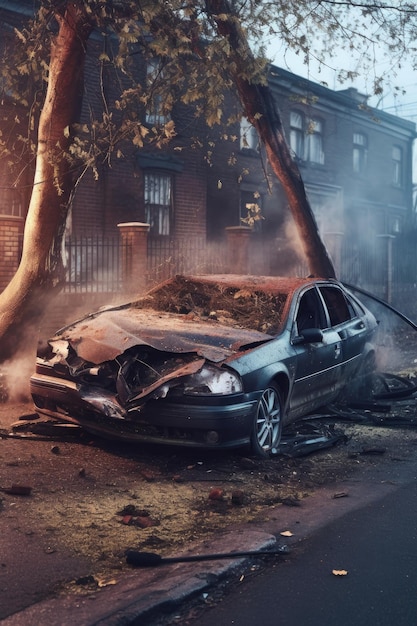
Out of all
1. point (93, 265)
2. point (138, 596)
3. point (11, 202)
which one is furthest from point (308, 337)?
point (11, 202)

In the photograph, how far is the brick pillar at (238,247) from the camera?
1741cm

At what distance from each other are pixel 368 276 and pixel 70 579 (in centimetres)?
1953

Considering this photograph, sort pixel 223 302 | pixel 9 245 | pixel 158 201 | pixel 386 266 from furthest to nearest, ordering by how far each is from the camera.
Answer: pixel 386 266, pixel 158 201, pixel 9 245, pixel 223 302

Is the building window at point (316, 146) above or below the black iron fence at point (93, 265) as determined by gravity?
above

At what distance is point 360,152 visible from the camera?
31359 mm

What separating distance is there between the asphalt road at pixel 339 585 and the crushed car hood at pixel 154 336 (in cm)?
217

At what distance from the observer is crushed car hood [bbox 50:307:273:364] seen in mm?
6684

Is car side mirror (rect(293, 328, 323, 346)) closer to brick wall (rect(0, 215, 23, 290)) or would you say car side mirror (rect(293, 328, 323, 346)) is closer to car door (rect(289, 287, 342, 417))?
car door (rect(289, 287, 342, 417))

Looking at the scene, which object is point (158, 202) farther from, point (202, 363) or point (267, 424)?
point (202, 363)

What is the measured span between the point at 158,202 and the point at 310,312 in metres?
13.3

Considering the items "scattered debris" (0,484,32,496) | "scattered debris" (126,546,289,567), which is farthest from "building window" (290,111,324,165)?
"scattered debris" (126,546,289,567)

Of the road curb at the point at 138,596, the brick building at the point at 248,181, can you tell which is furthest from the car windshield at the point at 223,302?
the road curb at the point at 138,596

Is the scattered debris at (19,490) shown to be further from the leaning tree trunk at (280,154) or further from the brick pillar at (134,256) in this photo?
the brick pillar at (134,256)

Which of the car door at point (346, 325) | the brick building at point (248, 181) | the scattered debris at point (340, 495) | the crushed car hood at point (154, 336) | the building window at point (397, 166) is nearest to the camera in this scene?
the scattered debris at point (340, 495)
